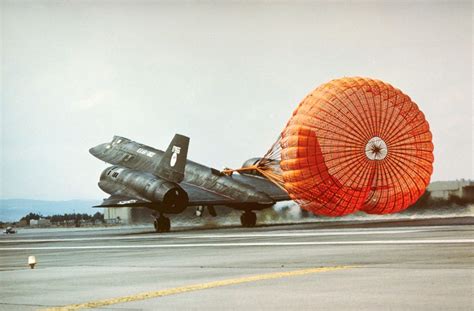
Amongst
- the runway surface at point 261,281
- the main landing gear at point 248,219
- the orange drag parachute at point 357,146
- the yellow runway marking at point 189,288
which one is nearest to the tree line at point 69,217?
the main landing gear at point 248,219

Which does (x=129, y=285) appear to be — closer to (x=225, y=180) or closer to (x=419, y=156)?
(x=419, y=156)

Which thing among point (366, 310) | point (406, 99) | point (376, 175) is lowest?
point (366, 310)

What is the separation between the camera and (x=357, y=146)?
117 feet

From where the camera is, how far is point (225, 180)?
158 feet

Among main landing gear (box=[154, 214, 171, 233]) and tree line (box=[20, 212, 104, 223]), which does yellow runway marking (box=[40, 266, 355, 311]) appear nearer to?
main landing gear (box=[154, 214, 171, 233])

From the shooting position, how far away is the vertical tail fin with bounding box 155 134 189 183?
44.8 metres

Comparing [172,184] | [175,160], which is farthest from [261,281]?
[175,160]

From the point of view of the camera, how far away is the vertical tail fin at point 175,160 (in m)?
44.8

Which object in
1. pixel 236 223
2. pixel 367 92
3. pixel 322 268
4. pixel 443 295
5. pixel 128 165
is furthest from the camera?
pixel 236 223

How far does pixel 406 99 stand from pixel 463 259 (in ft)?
65.0

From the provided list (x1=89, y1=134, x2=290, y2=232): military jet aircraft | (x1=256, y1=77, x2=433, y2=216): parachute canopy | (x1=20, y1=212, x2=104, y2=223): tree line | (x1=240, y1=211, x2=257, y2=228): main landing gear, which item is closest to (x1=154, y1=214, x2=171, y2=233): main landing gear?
(x1=89, y1=134, x2=290, y2=232): military jet aircraft

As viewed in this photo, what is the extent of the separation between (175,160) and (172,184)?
4.63 feet

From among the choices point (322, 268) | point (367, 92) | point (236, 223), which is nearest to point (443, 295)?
point (322, 268)

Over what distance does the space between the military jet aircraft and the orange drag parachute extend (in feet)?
31.0
